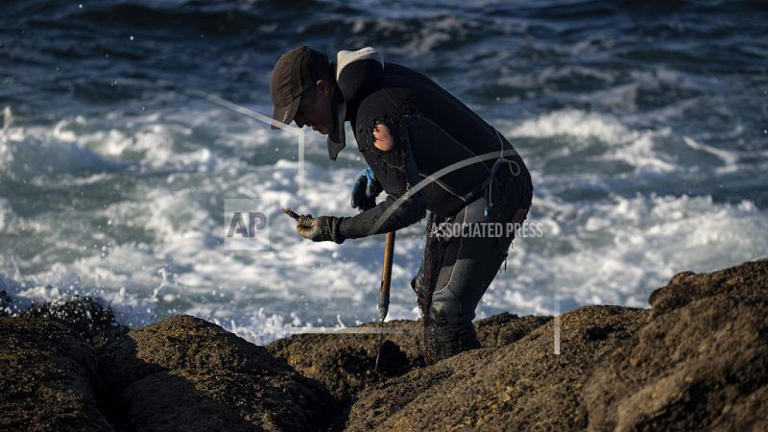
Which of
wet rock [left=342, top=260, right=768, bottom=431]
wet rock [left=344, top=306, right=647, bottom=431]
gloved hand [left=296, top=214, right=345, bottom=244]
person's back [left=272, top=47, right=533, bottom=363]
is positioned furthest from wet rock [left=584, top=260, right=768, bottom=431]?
gloved hand [left=296, top=214, right=345, bottom=244]

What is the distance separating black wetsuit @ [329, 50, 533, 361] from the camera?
165 inches

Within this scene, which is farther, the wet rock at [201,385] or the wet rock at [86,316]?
the wet rock at [86,316]

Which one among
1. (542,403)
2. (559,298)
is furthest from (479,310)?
(542,403)

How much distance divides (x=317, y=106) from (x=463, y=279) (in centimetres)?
104

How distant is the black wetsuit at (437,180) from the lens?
419 cm

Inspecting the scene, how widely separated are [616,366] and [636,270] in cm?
684

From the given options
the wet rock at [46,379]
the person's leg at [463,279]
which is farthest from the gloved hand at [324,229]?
the wet rock at [46,379]

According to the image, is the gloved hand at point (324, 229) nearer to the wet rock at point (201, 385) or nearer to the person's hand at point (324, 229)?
the person's hand at point (324, 229)

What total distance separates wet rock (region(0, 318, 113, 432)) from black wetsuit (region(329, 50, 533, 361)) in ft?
4.01

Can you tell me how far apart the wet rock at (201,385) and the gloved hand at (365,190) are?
0.85 meters

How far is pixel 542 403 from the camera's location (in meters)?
3.46

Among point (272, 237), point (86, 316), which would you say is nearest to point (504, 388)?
point (86, 316)

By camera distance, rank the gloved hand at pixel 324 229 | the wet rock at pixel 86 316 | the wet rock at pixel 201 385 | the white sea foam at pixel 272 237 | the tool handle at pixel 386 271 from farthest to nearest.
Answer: the white sea foam at pixel 272 237 < the wet rock at pixel 86 316 < the tool handle at pixel 386 271 < the gloved hand at pixel 324 229 < the wet rock at pixel 201 385

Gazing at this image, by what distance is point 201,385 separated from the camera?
4.07 m
